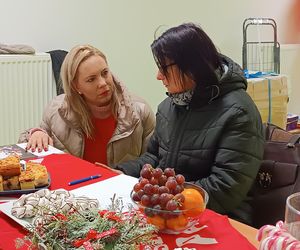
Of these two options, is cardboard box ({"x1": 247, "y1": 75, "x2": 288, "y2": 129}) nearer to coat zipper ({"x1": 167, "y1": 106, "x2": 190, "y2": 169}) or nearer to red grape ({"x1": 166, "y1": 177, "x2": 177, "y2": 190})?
coat zipper ({"x1": 167, "y1": 106, "x2": 190, "y2": 169})

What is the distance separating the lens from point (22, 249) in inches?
39.8

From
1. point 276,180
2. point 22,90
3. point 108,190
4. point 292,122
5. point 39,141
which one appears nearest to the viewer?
point 108,190

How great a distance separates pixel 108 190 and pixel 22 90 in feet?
6.36

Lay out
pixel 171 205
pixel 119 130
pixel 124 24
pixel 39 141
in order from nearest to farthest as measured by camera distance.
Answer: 1. pixel 171 205
2. pixel 39 141
3. pixel 119 130
4. pixel 124 24

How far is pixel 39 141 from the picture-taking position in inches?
75.0

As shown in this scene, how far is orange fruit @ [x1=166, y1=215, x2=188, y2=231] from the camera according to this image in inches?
41.4

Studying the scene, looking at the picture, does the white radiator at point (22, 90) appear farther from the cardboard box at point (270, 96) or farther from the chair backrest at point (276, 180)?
the chair backrest at point (276, 180)

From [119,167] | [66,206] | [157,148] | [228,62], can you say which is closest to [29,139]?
[119,167]

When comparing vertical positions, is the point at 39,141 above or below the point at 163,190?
below

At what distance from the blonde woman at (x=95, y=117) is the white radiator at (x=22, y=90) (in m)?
1.05

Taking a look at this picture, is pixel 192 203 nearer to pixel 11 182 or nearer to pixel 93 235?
pixel 93 235

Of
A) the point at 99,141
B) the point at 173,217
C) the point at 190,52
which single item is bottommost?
the point at 99,141

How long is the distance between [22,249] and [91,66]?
118 centimetres

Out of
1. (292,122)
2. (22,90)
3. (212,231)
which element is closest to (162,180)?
(212,231)
